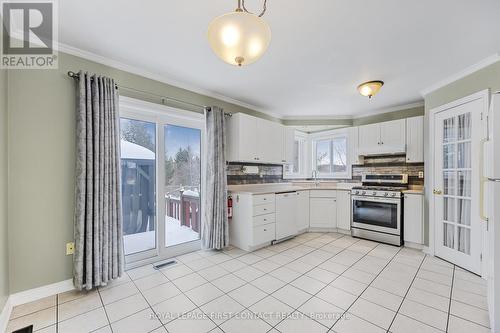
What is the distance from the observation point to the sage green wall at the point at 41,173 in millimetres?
→ 1963

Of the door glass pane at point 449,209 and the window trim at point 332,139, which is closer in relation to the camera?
the door glass pane at point 449,209

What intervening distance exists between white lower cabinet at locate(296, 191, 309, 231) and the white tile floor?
119 centimetres

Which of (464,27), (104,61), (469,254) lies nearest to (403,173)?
(469,254)

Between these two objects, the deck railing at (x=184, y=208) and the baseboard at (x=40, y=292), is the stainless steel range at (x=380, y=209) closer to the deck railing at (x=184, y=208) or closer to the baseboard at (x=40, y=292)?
the deck railing at (x=184, y=208)

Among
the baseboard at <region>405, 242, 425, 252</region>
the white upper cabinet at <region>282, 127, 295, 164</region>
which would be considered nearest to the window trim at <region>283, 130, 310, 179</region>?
the white upper cabinet at <region>282, 127, 295, 164</region>

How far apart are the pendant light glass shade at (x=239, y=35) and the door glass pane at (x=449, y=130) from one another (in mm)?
3219

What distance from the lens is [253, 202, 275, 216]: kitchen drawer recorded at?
11.1 ft

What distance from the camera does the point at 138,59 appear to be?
250 cm

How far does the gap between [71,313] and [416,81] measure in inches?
188

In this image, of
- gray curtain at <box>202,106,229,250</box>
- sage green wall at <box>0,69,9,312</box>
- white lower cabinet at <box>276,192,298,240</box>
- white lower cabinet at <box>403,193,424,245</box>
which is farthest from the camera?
white lower cabinet at <box>276,192,298,240</box>

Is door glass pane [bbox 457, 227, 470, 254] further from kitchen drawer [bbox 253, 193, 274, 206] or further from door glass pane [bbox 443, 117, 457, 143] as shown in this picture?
kitchen drawer [bbox 253, 193, 274, 206]

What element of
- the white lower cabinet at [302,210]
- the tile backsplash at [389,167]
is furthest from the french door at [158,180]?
the tile backsplash at [389,167]

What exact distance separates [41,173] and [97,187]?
19.3 inches

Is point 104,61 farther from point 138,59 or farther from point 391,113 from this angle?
point 391,113
